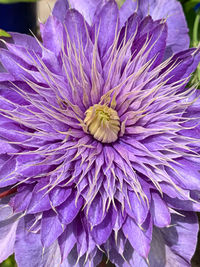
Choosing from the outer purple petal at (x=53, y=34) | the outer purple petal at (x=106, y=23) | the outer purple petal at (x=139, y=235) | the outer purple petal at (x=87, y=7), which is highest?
the outer purple petal at (x=87, y=7)

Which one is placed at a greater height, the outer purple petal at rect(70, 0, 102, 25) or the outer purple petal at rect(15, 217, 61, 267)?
the outer purple petal at rect(70, 0, 102, 25)

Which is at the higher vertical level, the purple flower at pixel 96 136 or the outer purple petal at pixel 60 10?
the outer purple petal at pixel 60 10

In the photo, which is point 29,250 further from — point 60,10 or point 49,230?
point 60,10

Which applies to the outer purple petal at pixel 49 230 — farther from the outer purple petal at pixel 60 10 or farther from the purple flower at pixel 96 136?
the outer purple petal at pixel 60 10

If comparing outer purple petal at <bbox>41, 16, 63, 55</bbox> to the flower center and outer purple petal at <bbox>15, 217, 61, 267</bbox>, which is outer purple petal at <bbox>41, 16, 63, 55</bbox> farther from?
outer purple petal at <bbox>15, 217, 61, 267</bbox>

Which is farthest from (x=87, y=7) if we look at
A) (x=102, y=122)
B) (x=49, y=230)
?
(x=49, y=230)

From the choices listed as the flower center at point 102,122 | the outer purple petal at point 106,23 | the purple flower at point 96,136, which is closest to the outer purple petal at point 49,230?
the purple flower at point 96,136

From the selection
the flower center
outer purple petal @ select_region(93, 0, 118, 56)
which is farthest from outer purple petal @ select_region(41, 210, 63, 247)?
outer purple petal @ select_region(93, 0, 118, 56)

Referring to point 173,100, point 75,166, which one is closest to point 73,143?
point 75,166
